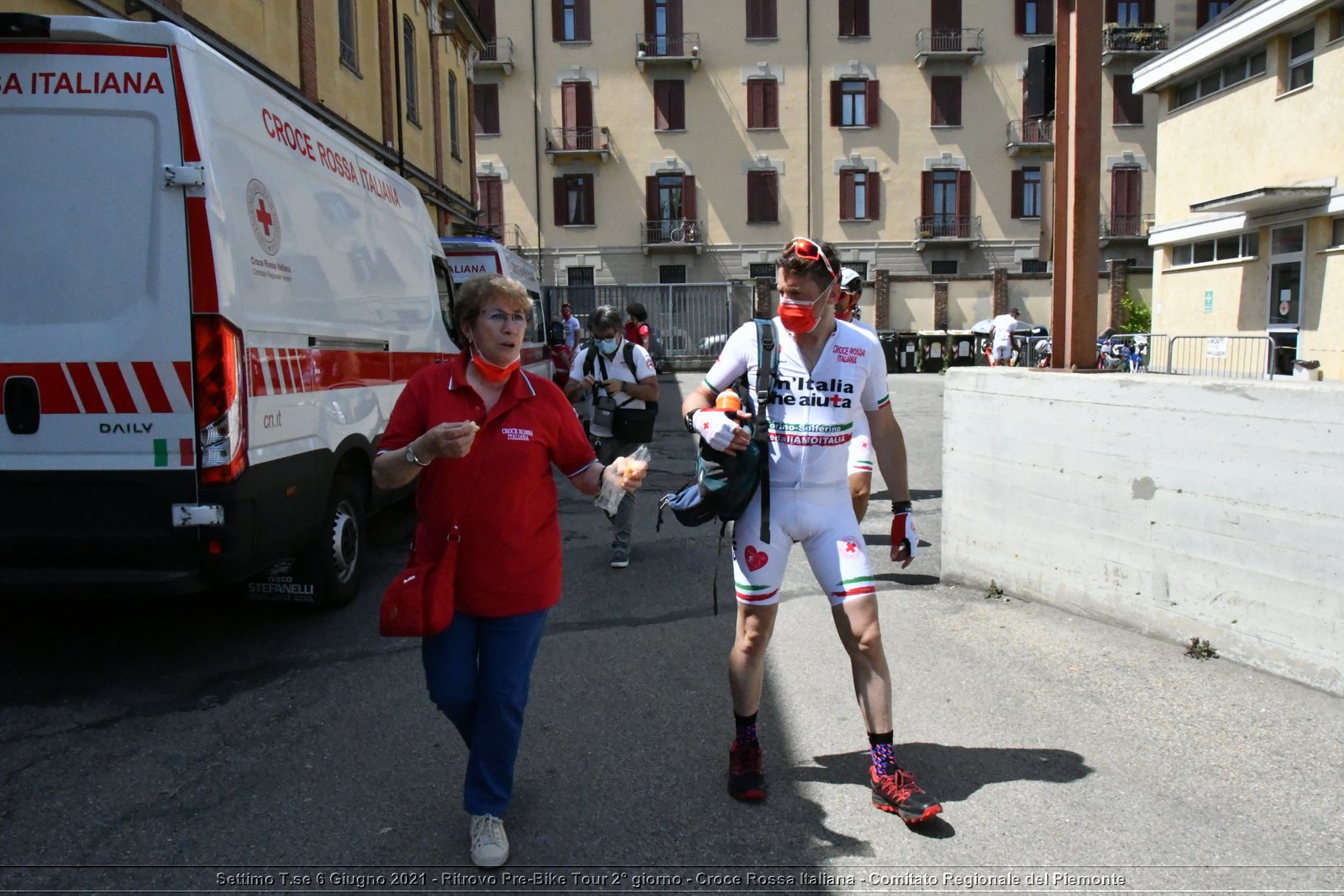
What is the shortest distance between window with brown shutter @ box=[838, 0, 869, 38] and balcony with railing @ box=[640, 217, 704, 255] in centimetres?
932

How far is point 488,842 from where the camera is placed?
9.97 ft

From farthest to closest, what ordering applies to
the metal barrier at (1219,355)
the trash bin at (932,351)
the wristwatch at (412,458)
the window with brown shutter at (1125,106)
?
the window with brown shutter at (1125,106), the trash bin at (932,351), the metal barrier at (1219,355), the wristwatch at (412,458)

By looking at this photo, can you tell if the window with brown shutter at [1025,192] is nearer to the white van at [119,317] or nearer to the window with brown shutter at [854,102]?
the window with brown shutter at [854,102]

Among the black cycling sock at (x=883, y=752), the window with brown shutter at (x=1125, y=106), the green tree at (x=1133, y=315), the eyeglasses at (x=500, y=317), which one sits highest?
the window with brown shutter at (x=1125, y=106)

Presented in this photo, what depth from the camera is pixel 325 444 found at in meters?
5.39

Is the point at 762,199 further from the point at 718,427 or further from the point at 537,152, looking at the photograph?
the point at 718,427

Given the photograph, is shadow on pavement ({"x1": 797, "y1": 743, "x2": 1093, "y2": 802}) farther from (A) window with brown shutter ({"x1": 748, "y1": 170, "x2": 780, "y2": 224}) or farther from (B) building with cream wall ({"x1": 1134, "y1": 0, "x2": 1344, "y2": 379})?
(A) window with brown shutter ({"x1": 748, "y1": 170, "x2": 780, "y2": 224})

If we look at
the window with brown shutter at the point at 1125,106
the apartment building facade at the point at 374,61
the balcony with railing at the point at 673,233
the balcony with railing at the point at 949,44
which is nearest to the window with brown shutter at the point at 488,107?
the balcony with railing at the point at 673,233

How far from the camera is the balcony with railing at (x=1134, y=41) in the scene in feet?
125

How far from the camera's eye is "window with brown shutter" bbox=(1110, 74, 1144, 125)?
38812 millimetres

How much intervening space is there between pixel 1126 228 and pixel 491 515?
Result: 1658 inches

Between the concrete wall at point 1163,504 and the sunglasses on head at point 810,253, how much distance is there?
2275 mm

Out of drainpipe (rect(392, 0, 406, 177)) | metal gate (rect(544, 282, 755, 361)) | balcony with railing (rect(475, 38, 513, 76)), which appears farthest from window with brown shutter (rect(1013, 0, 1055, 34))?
drainpipe (rect(392, 0, 406, 177))

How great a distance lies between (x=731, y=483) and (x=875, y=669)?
799 mm
